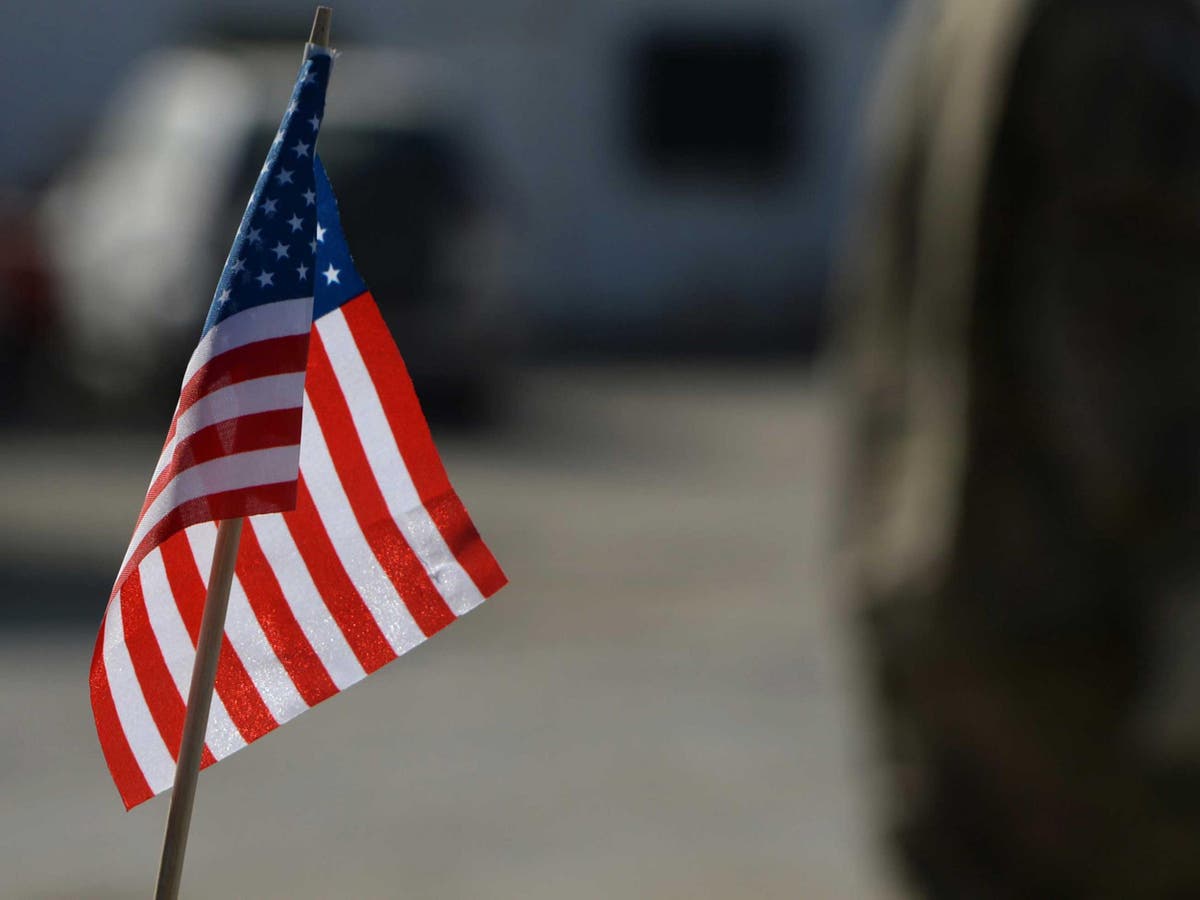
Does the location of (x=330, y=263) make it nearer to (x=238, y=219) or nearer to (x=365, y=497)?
(x=365, y=497)

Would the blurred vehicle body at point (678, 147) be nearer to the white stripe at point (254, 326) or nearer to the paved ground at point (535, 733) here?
the paved ground at point (535, 733)

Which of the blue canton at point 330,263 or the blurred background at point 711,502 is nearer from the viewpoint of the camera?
the blue canton at point 330,263

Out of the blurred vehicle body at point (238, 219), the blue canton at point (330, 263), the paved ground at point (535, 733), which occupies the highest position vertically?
the blue canton at point (330, 263)

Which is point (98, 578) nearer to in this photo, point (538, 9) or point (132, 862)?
point (132, 862)

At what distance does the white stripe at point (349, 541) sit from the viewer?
158 centimetres

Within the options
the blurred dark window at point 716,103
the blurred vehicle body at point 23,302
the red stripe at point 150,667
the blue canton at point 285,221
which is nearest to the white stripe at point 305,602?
the red stripe at point 150,667

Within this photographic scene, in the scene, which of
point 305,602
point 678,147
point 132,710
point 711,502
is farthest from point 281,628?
point 678,147

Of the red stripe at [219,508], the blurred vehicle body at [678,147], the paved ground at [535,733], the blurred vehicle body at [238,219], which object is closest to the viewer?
the red stripe at [219,508]

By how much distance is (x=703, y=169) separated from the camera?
22.4 m

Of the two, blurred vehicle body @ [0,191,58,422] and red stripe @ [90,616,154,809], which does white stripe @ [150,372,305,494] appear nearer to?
red stripe @ [90,616,154,809]

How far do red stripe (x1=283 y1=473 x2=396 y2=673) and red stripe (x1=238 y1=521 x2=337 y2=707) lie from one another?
28 millimetres

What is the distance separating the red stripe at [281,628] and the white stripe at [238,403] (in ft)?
0.42

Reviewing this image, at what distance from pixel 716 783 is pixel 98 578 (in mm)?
3330

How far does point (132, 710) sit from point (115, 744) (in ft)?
0.10
